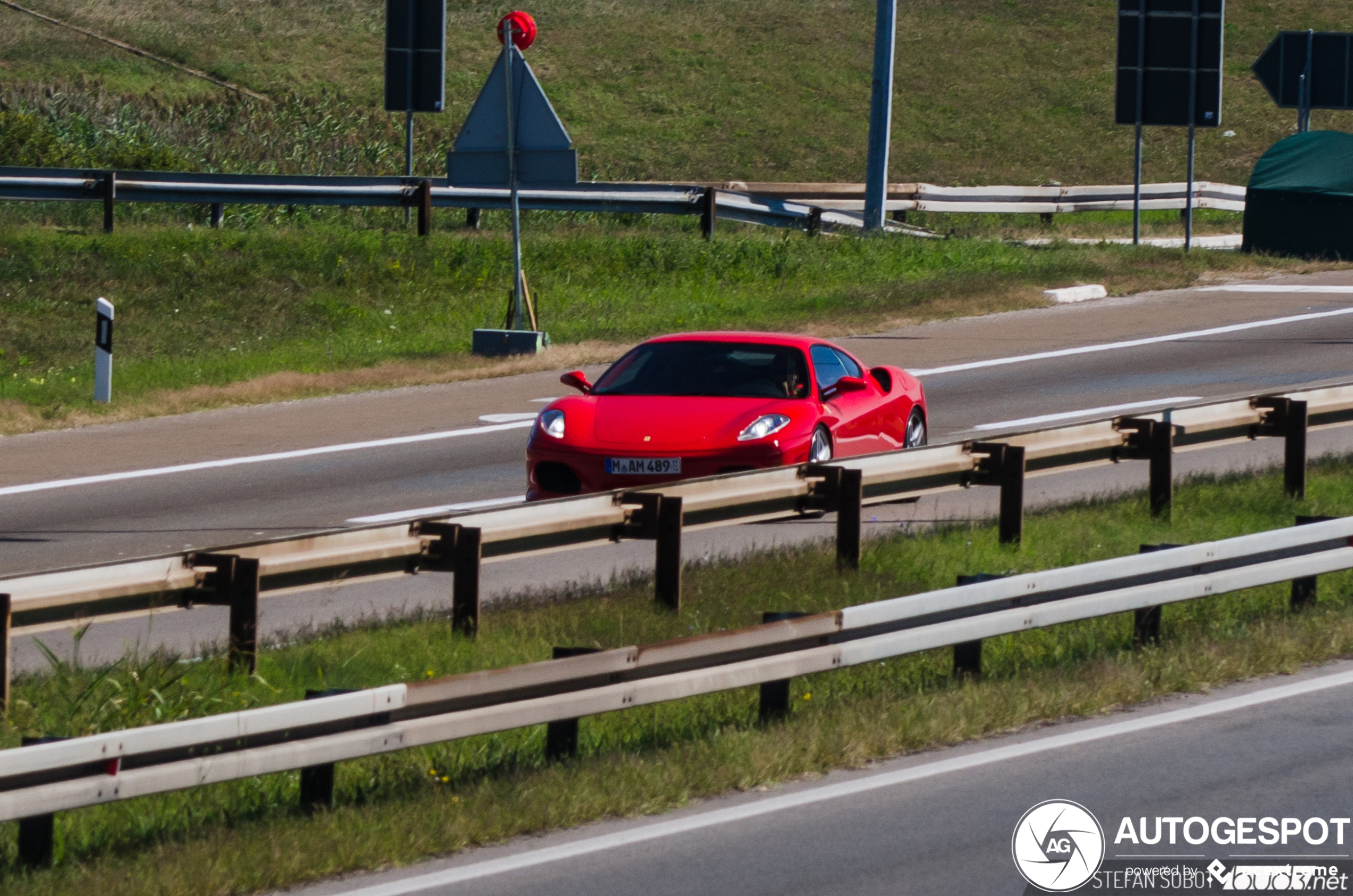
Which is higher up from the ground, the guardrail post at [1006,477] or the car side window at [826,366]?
the car side window at [826,366]

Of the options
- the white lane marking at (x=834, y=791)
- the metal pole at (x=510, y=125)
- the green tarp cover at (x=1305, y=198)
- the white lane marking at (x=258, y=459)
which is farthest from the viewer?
the green tarp cover at (x=1305, y=198)

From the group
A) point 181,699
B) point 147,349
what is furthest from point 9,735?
point 147,349

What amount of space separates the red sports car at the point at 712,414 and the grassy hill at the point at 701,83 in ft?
85.8

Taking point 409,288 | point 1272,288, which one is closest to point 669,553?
point 409,288

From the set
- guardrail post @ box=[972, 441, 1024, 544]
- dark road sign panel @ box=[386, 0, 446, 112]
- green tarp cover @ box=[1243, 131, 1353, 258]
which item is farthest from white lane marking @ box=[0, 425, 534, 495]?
green tarp cover @ box=[1243, 131, 1353, 258]

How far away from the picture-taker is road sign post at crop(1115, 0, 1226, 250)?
30.2 meters

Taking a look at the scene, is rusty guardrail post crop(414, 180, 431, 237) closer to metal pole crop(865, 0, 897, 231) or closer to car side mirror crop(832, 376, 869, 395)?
metal pole crop(865, 0, 897, 231)

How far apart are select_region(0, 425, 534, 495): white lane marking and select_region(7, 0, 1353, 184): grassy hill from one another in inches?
874

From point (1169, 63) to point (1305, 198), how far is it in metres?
2.98

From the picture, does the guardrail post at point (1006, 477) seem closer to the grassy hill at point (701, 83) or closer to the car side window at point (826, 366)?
the car side window at point (826, 366)

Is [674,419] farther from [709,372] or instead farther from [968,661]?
[968,661]

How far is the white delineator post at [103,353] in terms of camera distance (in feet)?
61.6

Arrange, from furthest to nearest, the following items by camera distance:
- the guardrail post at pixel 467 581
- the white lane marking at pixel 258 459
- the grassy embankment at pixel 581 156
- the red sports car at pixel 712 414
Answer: the grassy embankment at pixel 581 156 → the white lane marking at pixel 258 459 → the red sports car at pixel 712 414 → the guardrail post at pixel 467 581

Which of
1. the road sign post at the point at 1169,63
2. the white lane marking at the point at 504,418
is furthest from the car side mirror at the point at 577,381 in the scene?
the road sign post at the point at 1169,63
